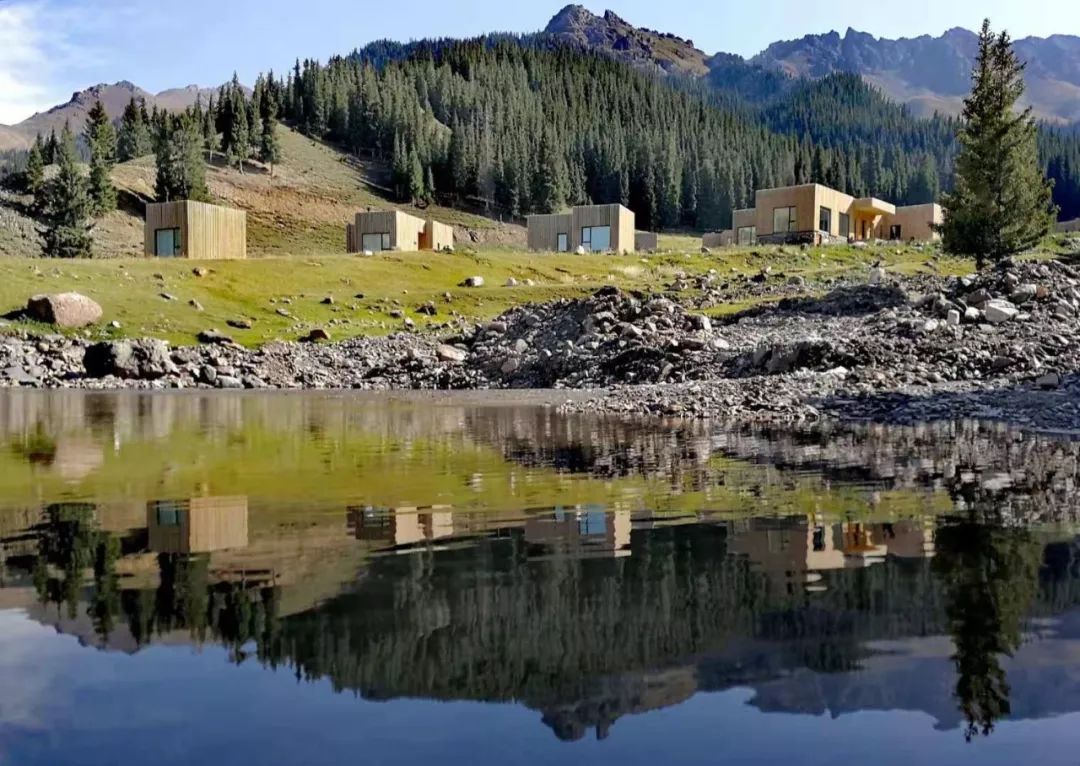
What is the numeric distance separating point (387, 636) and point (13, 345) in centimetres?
4248

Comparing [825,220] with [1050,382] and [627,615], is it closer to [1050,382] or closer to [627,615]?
[1050,382]

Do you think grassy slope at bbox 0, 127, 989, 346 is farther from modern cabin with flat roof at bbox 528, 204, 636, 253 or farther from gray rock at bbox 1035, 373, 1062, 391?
gray rock at bbox 1035, 373, 1062, 391

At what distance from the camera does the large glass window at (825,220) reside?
3624 inches

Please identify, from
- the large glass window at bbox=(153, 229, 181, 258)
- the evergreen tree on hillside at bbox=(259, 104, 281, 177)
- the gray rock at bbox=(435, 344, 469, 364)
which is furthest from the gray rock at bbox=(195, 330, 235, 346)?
the evergreen tree on hillside at bbox=(259, 104, 281, 177)

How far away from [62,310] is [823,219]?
69.2m

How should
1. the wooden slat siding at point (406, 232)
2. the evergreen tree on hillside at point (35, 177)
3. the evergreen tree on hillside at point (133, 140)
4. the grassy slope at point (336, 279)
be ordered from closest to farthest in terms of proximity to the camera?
1. the grassy slope at point (336, 279)
2. the wooden slat siding at point (406, 232)
3. the evergreen tree on hillside at point (35, 177)
4. the evergreen tree on hillside at point (133, 140)

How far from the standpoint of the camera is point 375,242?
8188 centimetres

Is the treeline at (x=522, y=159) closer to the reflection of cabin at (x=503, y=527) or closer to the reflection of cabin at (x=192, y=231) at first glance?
the reflection of cabin at (x=192, y=231)

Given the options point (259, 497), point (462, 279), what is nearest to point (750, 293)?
point (462, 279)

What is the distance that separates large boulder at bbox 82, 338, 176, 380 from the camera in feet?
133

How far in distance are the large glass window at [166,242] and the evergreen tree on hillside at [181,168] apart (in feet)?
181

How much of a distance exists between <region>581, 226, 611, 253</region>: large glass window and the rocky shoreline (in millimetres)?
33999

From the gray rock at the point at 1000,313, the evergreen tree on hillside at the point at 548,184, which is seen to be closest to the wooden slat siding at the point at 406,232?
the gray rock at the point at 1000,313

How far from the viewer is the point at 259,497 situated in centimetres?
1057
